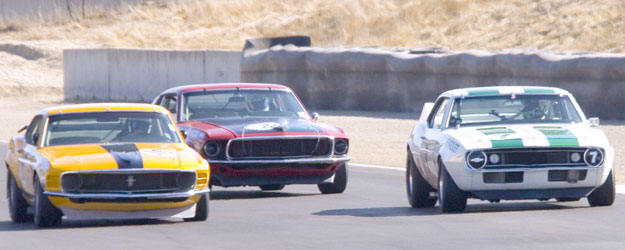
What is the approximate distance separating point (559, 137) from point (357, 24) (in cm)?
3825

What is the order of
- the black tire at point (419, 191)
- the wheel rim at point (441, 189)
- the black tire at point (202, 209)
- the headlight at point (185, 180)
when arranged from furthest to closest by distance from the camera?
the black tire at point (419, 191)
the wheel rim at point (441, 189)
the black tire at point (202, 209)
the headlight at point (185, 180)

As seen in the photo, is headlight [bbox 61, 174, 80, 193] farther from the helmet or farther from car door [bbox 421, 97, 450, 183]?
car door [bbox 421, 97, 450, 183]

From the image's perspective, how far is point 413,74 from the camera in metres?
29.7

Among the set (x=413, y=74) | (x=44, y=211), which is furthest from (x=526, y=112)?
(x=413, y=74)

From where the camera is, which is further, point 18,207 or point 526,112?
point 526,112

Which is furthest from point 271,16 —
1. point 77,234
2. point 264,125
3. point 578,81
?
point 77,234

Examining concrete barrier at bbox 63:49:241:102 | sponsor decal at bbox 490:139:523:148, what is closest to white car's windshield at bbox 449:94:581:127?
sponsor decal at bbox 490:139:523:148

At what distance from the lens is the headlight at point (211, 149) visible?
13953 millimetres

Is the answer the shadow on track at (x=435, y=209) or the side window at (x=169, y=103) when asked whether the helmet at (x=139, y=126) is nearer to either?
the shadow on track at (x=435, y=209)

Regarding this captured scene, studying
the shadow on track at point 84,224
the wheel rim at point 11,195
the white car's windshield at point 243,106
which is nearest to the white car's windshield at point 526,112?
the white car's windshield at point 243,106

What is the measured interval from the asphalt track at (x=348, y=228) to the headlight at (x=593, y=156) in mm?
475

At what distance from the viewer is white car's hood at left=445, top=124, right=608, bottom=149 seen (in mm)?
11719

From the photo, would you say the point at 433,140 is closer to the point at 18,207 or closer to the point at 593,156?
the point at 593,156

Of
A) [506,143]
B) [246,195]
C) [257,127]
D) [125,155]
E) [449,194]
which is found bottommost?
[246,195]
